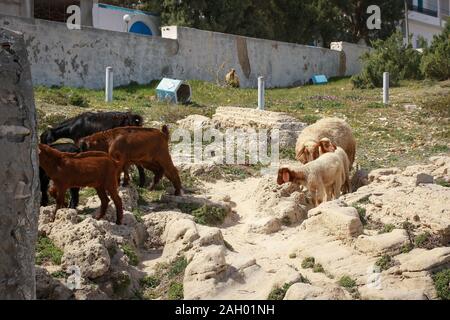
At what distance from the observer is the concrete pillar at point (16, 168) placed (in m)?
5.52

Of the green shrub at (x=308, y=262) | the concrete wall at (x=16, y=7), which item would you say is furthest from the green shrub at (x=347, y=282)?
the concrete wall at (x=16, y=7)

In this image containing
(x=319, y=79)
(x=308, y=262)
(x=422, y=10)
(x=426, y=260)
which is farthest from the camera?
(x=422, y=10)

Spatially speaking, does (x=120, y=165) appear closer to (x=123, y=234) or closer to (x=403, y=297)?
(x=123, y=234)

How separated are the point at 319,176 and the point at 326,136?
1.99 m

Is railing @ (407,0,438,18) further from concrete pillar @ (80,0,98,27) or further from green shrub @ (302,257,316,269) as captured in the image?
green shrub @ (302,257,316,269)

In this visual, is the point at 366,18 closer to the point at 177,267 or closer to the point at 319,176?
the point at 319,176

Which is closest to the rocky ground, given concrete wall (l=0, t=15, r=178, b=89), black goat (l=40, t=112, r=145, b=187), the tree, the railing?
black goat (l=40, t=112, r=145, b=187)

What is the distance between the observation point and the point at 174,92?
61.3ft

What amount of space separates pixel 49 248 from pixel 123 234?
0.99 m

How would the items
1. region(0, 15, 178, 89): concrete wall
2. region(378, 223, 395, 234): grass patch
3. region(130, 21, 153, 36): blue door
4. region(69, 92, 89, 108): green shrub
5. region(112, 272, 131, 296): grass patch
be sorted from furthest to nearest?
region(130, 21, 153, 36): blue door → region(0, 15, 178, 89): concrete wall → region(69, 92, 89, 108): green shrub → region(378, 223, 395, 234): grass patch → region(112, 272, 131, 296): grass patch

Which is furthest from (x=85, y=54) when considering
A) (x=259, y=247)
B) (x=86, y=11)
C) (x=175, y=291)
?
(x=175, y=291)

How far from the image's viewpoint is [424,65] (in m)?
26.9

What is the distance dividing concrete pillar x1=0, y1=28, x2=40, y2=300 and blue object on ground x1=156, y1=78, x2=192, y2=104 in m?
12.9

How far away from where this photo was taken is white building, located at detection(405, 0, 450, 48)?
1946 inches
